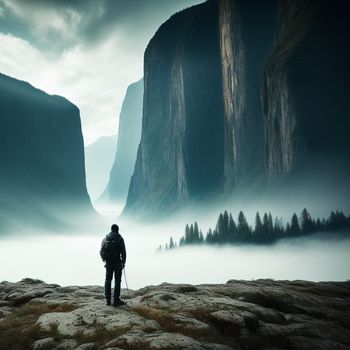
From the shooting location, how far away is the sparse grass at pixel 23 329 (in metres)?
18.7

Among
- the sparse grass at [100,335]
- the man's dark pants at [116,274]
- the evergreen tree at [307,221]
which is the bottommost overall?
the sparse grass at [100,335]

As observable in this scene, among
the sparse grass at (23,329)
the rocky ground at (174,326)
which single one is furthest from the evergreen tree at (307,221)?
the sparse grass at (23,329)

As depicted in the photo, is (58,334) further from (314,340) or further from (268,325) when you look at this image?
(314,340)

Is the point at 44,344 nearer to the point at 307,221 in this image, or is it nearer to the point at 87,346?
the point at 87,346

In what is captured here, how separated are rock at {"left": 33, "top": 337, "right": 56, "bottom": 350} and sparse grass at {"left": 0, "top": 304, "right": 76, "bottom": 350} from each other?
0.39 m

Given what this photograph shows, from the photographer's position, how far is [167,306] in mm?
23844

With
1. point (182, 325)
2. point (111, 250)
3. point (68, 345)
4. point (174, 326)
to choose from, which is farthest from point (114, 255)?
point (68, 345)

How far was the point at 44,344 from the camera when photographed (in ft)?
58.6

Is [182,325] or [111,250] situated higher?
[111,250]

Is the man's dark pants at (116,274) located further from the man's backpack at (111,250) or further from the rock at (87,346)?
the rock at (87,346)

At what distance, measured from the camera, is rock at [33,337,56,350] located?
17.6m

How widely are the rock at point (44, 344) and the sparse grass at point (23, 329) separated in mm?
389

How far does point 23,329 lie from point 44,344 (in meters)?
2.79

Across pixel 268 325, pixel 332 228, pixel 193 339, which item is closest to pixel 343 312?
pixel 268 325
